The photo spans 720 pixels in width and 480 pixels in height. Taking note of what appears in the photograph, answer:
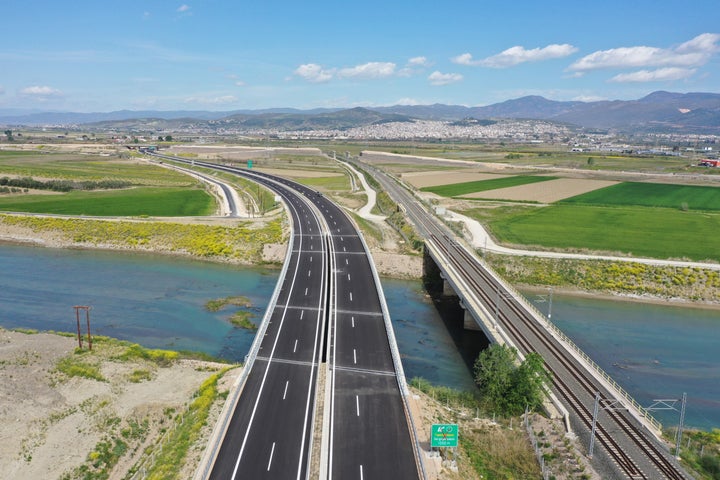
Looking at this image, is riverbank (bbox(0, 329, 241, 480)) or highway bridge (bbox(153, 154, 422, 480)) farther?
riverbank (bbox(0, 329, 241, 480))

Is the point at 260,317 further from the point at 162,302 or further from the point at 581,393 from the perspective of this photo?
the point at 581,393

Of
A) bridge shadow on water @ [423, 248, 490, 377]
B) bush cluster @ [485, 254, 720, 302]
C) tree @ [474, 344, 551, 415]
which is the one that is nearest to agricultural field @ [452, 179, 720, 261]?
bush cluster @ [485, 254, 720, 302]

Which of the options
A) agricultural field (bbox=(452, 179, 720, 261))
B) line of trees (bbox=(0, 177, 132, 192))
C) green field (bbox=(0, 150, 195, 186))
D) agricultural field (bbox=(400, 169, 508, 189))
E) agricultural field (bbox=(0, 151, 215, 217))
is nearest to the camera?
agricultural field (bbox=(452, 179, 720, 261))

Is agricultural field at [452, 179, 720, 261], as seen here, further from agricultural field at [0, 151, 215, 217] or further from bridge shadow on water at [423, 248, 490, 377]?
agricultural field at [0, 151, 215, 217]

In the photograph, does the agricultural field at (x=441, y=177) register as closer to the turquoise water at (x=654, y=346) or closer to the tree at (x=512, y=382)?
the turquoise water at (x=654, y=346)

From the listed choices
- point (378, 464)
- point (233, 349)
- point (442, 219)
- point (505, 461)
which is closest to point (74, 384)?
point (233, 349)

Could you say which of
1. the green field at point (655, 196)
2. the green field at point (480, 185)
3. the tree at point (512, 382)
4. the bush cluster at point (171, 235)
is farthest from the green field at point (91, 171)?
the tree at point (512, 382)

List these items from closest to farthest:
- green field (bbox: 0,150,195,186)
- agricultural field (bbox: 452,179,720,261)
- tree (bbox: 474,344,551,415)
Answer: tree (bbox: 474,344,551,415)
agricultural field (bbox: 452,179,720,261)
green field (bbox: 0,150,195,186)

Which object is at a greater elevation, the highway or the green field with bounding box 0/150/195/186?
the green field with bounding box 0/150/195/186
